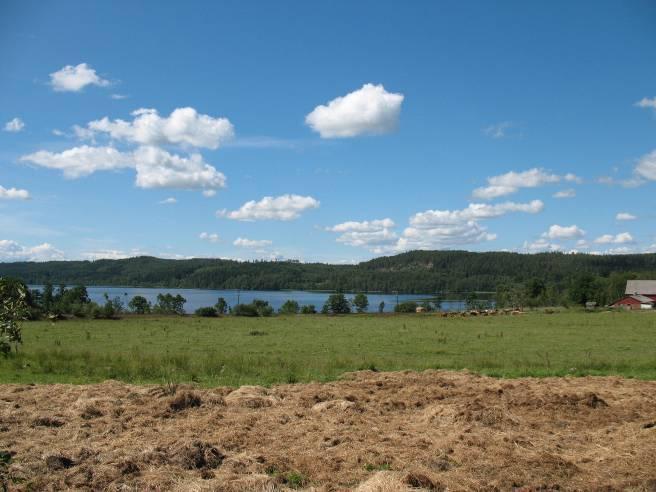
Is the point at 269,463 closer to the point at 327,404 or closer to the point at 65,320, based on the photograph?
the point at 327,404

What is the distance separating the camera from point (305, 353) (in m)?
25.8

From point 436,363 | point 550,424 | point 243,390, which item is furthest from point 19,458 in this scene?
point 436,363

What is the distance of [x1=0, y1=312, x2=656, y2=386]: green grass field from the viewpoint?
18.8 meters

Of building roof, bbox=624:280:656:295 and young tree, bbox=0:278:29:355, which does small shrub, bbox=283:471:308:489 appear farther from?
building roof, bbox=624:280:656:295

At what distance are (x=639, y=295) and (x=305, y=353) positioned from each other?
293 ft

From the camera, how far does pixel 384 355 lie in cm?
2525

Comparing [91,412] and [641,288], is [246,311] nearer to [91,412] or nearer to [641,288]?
[91,412]

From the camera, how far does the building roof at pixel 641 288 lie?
3834 inches

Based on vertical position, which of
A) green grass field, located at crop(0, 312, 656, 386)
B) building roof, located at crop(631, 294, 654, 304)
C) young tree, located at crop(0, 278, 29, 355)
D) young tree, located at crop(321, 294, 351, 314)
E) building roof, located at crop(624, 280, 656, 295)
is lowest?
young tree, located at crop(321, 294, 351, 314)

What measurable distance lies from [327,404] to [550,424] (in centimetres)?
469

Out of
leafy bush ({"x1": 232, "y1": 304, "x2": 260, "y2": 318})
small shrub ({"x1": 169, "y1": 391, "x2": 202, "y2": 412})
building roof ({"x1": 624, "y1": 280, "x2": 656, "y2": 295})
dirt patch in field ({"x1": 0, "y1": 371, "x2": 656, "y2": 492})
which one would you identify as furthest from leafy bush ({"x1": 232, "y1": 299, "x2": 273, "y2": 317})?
building roof ({"x1": 624, "y1": 280, "x2": 656, "y2": 295})

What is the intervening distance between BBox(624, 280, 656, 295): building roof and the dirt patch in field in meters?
96.7

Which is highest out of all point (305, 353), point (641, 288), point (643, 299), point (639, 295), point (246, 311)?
point (641, 288)

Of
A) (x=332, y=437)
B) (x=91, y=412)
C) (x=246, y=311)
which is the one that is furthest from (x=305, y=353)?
(x=246, y=311)
